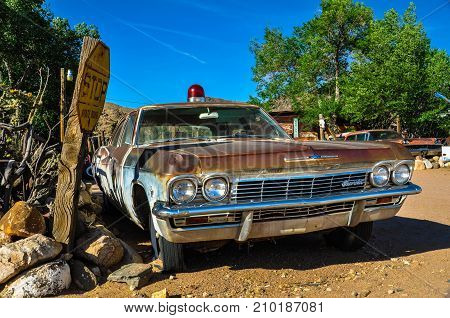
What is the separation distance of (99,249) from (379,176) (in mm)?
2461

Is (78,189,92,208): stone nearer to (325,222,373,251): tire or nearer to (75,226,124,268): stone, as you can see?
(75,226,124,268): stone

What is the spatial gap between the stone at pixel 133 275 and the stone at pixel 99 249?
0.25m

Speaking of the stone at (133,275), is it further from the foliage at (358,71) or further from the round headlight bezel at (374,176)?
the foliage at (358,71)

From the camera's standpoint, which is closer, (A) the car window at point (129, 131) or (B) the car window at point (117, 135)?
(A) the car window at point (129, 131)

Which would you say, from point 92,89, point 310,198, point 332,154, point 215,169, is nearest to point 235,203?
point 215,169

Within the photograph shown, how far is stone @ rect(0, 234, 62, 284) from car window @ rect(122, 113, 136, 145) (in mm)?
1359

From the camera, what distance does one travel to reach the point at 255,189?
9.89 feet

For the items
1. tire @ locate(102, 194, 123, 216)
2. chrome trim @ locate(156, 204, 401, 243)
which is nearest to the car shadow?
chrome trim @ locate(156, 204, 401, 243)

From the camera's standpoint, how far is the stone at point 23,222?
3447mm

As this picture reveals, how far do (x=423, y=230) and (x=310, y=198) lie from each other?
2.58 meters

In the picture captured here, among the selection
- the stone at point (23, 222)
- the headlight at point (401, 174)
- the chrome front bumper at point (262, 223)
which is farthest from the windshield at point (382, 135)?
the stone at point (23, 222)

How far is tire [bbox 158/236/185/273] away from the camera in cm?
331

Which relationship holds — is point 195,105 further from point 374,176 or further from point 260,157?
point 374,176
